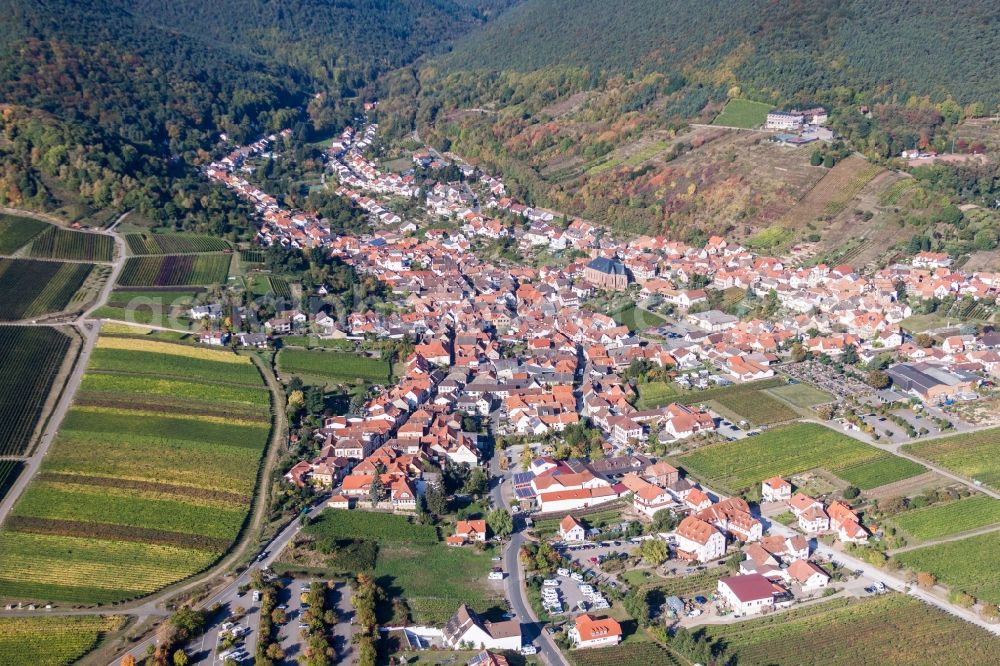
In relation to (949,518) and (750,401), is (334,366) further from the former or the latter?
(949,518)

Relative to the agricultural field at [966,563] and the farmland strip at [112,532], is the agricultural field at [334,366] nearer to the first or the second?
the farmland strip at [112,532]

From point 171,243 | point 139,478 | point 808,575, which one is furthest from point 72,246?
point 808,575

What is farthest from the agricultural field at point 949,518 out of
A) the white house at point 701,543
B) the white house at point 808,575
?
the white house at point 701,543

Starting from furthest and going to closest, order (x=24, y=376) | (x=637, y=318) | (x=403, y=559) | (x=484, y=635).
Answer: (x=637, y=318)
(x=24, y=376)
(x=403, y=559)
(x=484, y=635)


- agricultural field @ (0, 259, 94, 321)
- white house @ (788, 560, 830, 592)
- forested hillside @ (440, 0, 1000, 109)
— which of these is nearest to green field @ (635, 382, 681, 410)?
white house @ (788, 560, 830, 592)

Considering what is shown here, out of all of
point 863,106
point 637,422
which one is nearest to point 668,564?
point 637,422
